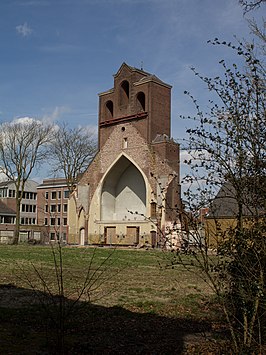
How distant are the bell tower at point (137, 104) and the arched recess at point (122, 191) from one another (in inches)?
164

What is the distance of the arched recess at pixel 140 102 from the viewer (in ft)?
180

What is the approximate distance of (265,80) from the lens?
5.64 meters

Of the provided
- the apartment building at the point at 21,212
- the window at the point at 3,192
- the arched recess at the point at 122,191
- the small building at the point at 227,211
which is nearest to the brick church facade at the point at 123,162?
the arched recess at the point at 122,191

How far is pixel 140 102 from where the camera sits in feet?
182

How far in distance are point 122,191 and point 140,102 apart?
11.5 meters

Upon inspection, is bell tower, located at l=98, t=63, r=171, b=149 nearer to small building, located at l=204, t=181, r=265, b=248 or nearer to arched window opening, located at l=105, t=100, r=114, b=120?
arched window opening, located at l=105, t=100, r=114, b=120

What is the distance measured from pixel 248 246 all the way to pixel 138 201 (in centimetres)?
5109

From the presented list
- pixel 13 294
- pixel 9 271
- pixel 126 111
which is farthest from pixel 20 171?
pixel 13 294

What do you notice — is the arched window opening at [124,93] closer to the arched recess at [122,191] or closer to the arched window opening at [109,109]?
the arched window opening at [109,109]

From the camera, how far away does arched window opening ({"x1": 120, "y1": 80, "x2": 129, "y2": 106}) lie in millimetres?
57062

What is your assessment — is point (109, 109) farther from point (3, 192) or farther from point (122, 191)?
point (3, 192)

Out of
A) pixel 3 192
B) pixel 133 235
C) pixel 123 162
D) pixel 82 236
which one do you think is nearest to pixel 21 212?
pixel 3 192

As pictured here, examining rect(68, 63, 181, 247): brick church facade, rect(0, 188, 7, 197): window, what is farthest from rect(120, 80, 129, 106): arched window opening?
rect(0, 188, 7, 197): window

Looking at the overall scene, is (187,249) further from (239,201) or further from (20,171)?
(20,171)
